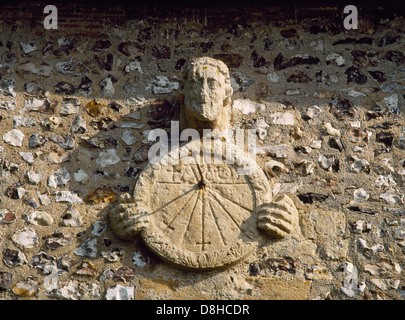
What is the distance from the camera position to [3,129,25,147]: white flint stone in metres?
6.16

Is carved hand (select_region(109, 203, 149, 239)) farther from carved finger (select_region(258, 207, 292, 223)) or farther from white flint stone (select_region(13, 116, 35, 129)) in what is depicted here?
white flint stone (select_region(13, 116, 35, 129))

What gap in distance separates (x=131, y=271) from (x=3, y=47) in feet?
7.26

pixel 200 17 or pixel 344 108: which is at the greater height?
Result: pixel 200 17

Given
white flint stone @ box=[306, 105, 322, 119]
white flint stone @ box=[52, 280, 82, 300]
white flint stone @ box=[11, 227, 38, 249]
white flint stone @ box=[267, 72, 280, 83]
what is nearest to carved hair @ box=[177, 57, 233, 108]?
white flint stone @ box=[267, 72, 280, 83]

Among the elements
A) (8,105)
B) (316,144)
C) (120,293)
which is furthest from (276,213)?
(8,105)

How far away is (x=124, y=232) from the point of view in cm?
570

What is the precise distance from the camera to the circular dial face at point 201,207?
18.5 ft

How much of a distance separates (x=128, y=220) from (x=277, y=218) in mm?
1028

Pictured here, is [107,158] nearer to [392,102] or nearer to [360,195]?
[360,195]

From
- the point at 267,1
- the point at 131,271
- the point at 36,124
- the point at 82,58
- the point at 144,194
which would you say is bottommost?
the point at 131,271

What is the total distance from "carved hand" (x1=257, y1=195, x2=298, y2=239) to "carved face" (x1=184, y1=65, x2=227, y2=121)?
755 millimetres

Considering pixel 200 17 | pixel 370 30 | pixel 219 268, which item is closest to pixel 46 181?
pixel 219 268

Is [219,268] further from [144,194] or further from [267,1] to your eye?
[267,1]

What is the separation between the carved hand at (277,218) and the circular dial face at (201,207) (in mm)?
70
